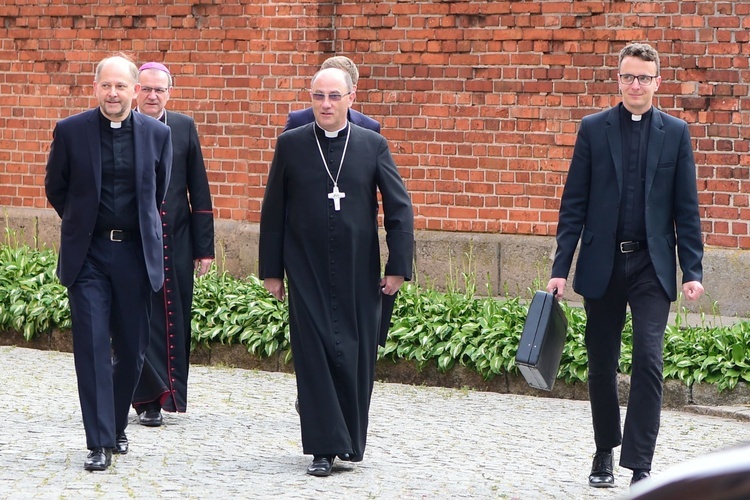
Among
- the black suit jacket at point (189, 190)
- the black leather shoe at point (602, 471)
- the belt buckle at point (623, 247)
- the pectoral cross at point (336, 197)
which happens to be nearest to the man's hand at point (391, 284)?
the pectoral cross at point (336, 197)

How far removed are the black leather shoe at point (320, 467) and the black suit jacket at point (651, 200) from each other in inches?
52.5

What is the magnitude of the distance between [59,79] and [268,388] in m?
5.35

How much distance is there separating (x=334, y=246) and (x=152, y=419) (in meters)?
1.75

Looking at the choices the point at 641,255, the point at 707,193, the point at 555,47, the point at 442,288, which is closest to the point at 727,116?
the point at 707,193

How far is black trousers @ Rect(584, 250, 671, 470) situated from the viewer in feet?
19.2

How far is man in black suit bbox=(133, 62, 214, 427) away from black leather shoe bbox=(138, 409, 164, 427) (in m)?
0.06

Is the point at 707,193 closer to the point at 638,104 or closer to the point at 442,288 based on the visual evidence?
the point at 442,288

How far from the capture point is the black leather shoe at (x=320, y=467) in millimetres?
6164

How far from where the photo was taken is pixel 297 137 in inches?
255

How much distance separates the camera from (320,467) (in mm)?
6176

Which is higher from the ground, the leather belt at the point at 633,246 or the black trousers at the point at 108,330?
the leather belt at the point at 633,246

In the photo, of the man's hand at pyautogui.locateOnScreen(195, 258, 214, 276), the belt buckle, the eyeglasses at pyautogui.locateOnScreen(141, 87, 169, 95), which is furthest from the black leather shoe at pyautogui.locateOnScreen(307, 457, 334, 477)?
the eyeglasses at pyautogui.locateOnScreen(141, 87, 169, 95)

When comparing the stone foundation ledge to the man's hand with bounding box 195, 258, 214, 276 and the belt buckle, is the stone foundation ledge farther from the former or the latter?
the belt buckle

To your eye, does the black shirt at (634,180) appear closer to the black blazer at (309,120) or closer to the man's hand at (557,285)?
the man's hand at (557,285)
